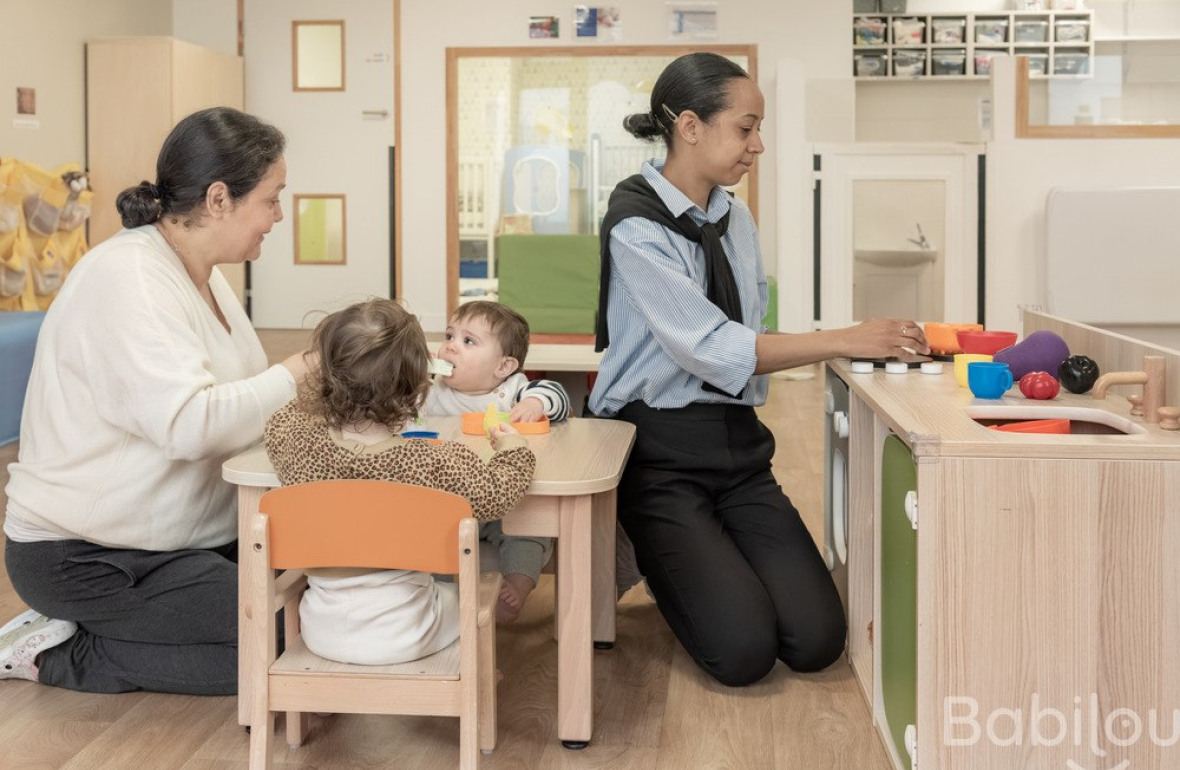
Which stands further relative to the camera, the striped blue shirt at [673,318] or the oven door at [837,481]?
the oven door at [837,481]

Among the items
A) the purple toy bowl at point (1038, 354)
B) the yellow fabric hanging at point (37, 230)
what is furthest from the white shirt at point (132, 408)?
the yellow fabric hanging at point (37, 230)

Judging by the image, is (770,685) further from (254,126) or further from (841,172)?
(841,172)

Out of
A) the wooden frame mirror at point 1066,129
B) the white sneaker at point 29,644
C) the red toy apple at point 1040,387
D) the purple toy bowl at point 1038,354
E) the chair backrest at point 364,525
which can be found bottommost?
the white sneaker at point 29,644

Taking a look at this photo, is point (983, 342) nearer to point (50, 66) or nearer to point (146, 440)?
point (146, 440)

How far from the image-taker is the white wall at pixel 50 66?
7.73 metres

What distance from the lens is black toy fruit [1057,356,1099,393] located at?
2334 millimetres

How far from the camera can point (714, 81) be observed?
8.66ft

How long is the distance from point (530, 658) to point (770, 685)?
49 cm

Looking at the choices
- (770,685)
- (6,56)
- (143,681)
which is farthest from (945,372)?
(6,56)

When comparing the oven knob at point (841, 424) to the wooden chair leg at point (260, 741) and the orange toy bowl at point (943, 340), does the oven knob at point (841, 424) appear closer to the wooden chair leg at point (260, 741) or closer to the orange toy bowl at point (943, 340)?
the orange toy bowl at point (943, 340)

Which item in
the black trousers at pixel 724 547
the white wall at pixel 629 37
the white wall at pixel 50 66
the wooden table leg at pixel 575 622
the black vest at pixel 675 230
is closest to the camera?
the wooden table leg at pixel 575 622

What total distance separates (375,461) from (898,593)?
2.65ft

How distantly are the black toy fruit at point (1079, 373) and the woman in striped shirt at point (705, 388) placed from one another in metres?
0.28

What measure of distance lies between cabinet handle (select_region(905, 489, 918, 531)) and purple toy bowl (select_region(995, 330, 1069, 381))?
660 mm
